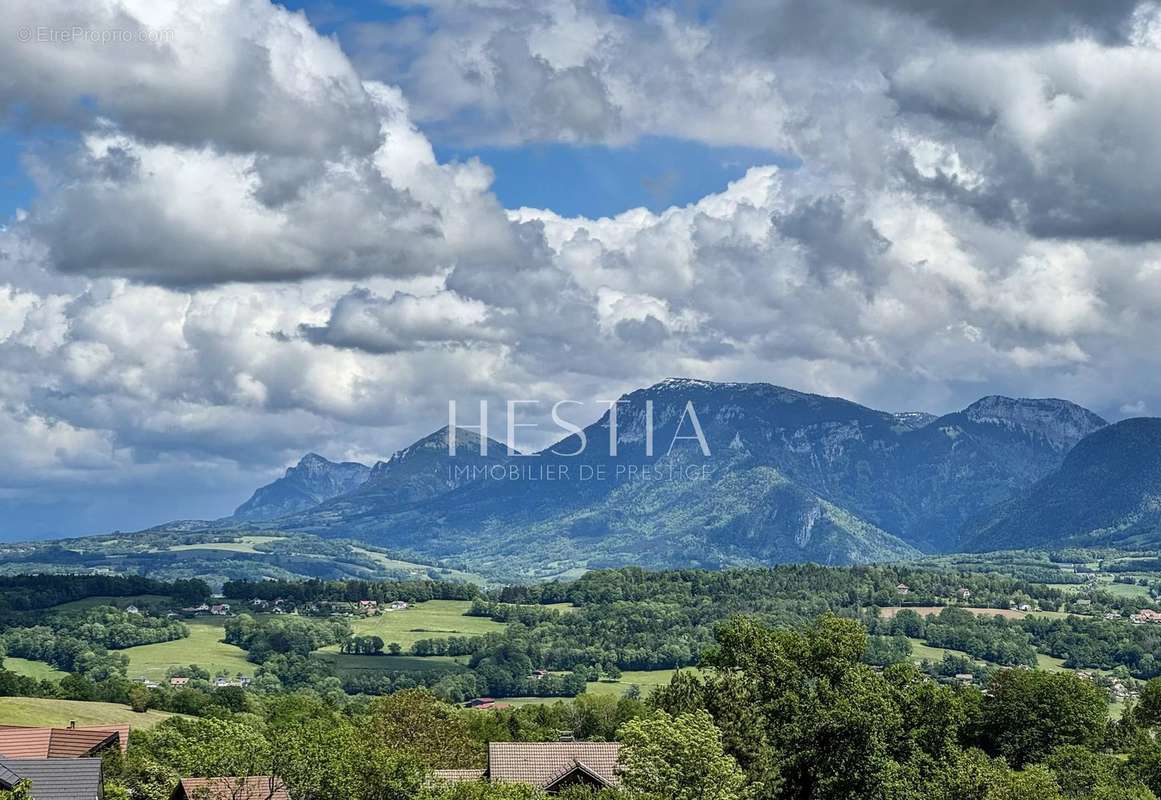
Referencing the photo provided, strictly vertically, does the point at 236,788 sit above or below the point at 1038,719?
above

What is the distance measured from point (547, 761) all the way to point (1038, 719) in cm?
6863

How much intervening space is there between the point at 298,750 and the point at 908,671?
166ft

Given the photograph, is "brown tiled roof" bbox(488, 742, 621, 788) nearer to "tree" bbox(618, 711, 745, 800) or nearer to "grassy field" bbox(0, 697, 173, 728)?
"tree" bbox(618, 711, 745, 800)

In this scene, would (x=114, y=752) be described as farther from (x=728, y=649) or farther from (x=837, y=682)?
(x=837, y=682)

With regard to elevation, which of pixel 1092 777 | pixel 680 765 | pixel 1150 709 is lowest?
pixel 1092 777

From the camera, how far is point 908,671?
105562mm

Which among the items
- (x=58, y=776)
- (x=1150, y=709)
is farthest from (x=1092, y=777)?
(x=58, y=776)

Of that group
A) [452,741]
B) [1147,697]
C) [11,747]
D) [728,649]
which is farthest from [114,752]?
[1147,697]

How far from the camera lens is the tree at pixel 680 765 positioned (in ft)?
256

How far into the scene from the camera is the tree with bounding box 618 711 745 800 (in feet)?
256

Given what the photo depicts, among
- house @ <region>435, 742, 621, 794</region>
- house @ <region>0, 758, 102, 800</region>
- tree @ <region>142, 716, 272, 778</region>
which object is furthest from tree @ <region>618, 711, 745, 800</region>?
house @ <region>0, 758, 102, 800</region>

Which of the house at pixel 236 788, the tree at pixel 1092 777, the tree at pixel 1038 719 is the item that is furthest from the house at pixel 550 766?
the tree at pixel 1038 719

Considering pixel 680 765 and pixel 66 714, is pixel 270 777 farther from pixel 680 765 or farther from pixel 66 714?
pixel 66 714

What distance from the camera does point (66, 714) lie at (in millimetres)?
180875
